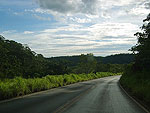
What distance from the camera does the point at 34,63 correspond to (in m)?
73.7

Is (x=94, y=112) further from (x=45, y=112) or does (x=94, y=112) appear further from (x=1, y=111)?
(x=1, y=111)

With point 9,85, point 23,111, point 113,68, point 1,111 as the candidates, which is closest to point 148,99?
point 23,111

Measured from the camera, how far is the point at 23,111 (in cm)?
911

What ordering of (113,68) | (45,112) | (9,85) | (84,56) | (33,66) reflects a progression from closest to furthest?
(45,112) → (9,85) → (33,66) → (84,56) → (113,68)

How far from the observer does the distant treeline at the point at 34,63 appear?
2009 inches

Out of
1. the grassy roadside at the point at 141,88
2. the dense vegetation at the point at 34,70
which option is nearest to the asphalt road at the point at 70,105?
the grassy roadside at the point at 141,88

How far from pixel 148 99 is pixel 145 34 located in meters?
15.8

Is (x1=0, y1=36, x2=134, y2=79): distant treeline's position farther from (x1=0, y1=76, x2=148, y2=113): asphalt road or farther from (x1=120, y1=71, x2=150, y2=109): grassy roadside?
(x1=120, y1=71, x2=150, y2=109): grassy roadside

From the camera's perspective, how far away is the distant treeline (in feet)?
167

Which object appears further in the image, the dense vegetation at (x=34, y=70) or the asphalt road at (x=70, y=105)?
the dense vegetation at (x=34, y=70)

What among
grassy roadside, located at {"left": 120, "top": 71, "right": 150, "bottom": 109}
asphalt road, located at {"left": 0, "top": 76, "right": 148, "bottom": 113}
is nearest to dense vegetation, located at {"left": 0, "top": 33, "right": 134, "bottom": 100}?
asphalt road, located at {"left": 0, "top": 76, "right": 148, "bottom": 113}

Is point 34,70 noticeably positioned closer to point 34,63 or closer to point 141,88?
point 34,63

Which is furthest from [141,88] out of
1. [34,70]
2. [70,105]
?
[34,70]

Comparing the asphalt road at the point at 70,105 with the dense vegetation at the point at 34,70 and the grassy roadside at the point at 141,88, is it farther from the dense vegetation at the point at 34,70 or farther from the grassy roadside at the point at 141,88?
the dense vegetation at the point at 34,70
